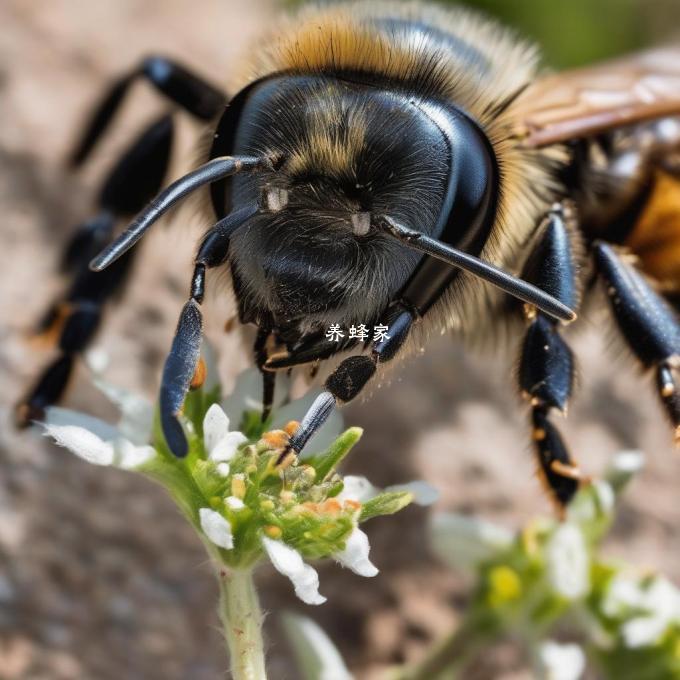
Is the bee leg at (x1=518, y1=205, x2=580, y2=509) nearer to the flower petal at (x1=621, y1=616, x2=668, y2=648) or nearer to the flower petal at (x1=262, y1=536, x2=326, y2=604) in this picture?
the flower petal at (x1=621, y1=616, x2=668, y2=648)

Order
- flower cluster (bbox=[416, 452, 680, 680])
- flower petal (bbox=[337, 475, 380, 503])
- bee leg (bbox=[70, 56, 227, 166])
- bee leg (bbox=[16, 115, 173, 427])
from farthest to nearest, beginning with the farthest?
bee leg (bbox=[70, 56, 227, 166]) < bee leg (bbox=[16, 115, 173, 427]) < flower cluster (bbox=[416, 452, 680, 680]) < flower petal (bbox=[337, 475, 380, 503])

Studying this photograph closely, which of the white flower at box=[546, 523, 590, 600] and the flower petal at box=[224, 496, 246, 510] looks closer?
the flower petal at box=[224, 496, 246, 510]

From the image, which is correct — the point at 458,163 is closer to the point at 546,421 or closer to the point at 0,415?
the point at 546,421

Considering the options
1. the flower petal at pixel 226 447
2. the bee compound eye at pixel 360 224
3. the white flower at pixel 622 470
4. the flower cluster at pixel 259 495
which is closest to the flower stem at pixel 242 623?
the flower cluster at pixel 259 495

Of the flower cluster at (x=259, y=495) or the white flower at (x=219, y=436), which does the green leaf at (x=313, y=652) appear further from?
the white flower at (x=219, y=436)

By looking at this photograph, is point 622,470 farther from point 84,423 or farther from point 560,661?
point 84,423

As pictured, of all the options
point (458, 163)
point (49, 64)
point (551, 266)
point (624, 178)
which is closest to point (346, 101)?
point (458, 163)

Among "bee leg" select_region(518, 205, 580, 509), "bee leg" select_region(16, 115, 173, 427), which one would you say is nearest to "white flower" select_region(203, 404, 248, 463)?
"bee leg" select_region(518, 205, 580, 509)

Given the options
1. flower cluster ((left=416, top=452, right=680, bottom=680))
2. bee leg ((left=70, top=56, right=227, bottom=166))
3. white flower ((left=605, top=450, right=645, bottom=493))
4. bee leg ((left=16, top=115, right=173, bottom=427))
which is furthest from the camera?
bee leg ((left=70, top=56, right=227, bottom=166))
